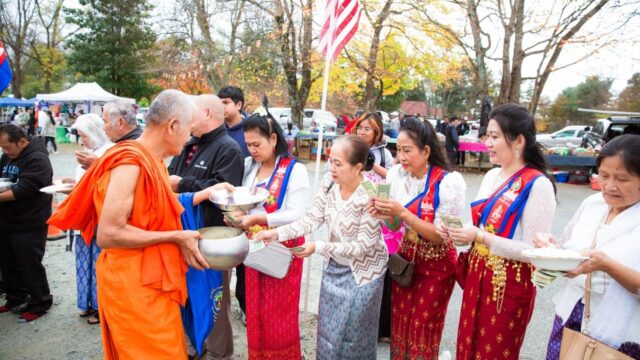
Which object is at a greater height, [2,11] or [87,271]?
[2,11]

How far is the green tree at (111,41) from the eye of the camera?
26.4m

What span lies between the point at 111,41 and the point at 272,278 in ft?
94.3

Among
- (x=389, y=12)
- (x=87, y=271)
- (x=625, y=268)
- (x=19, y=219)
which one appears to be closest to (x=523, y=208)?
(x=625, y=268)

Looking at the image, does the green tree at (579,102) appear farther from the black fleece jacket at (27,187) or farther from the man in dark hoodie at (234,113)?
the black fleece jacket at (27,187)

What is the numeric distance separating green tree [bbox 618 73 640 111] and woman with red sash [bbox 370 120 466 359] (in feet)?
131

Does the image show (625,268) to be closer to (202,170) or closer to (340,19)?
(202,170)

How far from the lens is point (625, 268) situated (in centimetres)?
172

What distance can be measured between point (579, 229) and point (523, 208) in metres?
0.27

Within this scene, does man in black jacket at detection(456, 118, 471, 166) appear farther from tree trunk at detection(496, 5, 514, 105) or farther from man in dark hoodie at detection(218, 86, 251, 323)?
man in dark hoodie at detection(218, 86, 251, 323)

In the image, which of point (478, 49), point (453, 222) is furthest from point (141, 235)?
point (478, 49)

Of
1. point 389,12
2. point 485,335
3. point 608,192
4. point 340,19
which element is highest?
point 389,12

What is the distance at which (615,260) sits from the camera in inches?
70.3

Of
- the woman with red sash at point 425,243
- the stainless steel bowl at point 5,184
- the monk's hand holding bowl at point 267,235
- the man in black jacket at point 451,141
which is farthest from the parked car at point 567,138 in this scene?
the stainless steel bowl at point 5,184

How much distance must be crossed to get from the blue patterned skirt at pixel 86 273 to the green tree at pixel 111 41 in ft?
83.4
